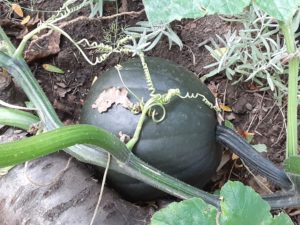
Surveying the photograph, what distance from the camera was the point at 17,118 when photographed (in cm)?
174

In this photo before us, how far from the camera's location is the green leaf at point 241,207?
4.24ft

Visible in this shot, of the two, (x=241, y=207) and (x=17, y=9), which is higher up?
(x=241, y=207)

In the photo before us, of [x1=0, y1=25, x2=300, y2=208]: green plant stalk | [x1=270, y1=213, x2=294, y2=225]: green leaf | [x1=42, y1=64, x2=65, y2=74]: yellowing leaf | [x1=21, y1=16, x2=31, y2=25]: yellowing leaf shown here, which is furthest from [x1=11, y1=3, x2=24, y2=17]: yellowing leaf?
[x1=270, y1=213, x2=294, y2=225]: green leaf

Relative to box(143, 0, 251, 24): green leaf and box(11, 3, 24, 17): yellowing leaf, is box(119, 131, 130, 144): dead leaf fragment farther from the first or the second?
box(11, 3, 24, 17): yellowing leaf

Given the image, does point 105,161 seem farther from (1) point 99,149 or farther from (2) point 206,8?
(2) point 206,8

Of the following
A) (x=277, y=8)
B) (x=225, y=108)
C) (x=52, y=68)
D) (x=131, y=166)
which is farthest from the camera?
(x=52, y=68)

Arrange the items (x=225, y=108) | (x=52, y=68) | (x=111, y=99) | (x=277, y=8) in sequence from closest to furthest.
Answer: (x=277, y=8), (x=111, y=99), (x=225, y=108), (x=52, y=68)

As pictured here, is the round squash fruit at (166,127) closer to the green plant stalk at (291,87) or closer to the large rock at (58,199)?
the large rock at (58,199)

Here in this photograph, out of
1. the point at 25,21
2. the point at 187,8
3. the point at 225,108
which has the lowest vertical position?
the point at 225,108

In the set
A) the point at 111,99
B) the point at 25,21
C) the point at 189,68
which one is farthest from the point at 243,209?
the point at 25,21

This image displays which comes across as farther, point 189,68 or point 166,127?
point 189,68

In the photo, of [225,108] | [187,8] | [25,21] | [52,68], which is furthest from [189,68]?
[187,8]

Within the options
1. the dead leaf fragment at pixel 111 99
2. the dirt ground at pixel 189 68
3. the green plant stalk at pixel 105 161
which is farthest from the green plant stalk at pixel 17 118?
the dirt ground at pixel 189 68

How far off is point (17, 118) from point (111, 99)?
0.26m
